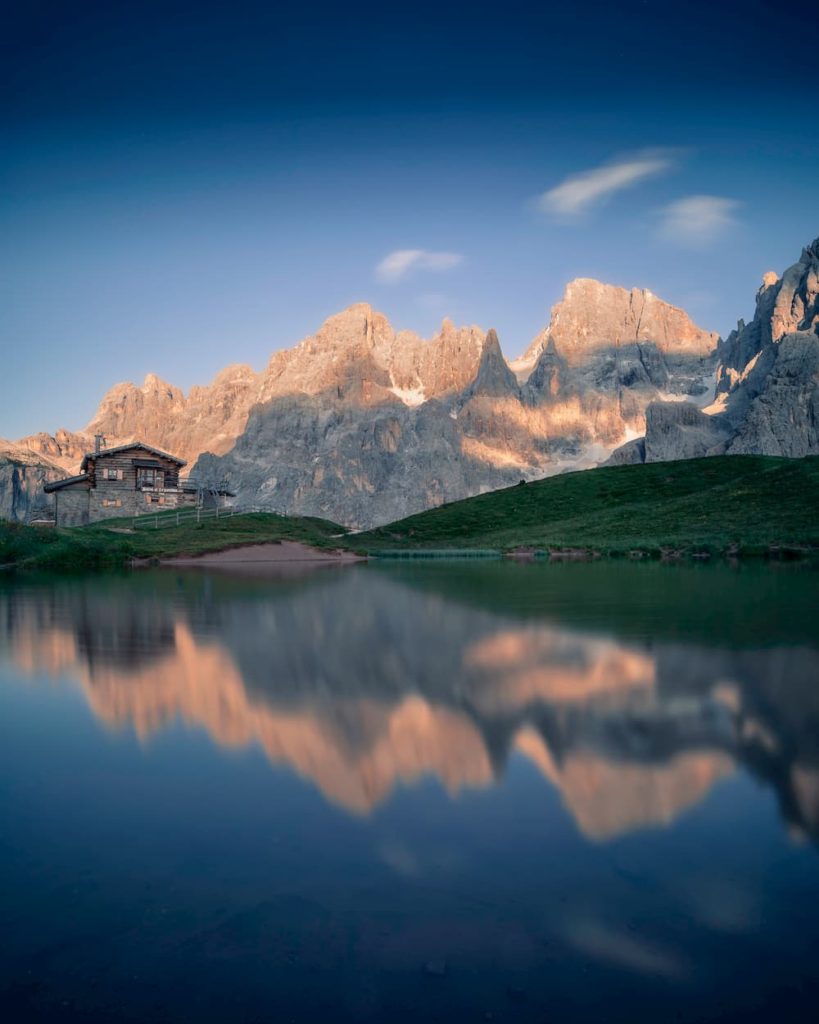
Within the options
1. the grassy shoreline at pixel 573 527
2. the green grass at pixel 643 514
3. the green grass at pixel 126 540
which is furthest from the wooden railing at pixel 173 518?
the green grass at pixel 643 514

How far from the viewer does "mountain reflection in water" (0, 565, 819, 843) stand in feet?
22.6

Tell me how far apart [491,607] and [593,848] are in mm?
16174

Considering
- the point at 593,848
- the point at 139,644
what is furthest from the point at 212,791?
the point at 139,644

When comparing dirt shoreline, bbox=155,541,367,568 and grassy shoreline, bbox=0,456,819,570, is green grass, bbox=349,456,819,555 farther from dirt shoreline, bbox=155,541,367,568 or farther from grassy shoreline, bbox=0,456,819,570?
dirt shoreline, bbox=155,541,367,568

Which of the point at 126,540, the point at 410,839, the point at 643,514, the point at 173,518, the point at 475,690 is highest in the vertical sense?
the point at 173,518

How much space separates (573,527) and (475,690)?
203ft

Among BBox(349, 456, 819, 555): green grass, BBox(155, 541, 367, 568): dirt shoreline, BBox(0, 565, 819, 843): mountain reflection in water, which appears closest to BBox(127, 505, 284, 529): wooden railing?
BBox(155, 541, 367, 568): dirt shoreline

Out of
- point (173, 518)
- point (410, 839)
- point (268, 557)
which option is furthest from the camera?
point (173, 518)

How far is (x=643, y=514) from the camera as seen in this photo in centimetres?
7044

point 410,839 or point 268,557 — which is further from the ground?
point 268,557

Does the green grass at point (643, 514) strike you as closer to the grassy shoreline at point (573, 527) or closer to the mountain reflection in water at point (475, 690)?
the grassy shoreline at point (573, 527)

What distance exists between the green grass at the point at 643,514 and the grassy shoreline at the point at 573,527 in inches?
4.6

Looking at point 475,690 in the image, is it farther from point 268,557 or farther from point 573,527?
point 573,527

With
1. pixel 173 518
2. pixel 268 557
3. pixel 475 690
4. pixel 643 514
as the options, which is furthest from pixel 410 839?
pixel 643 514
